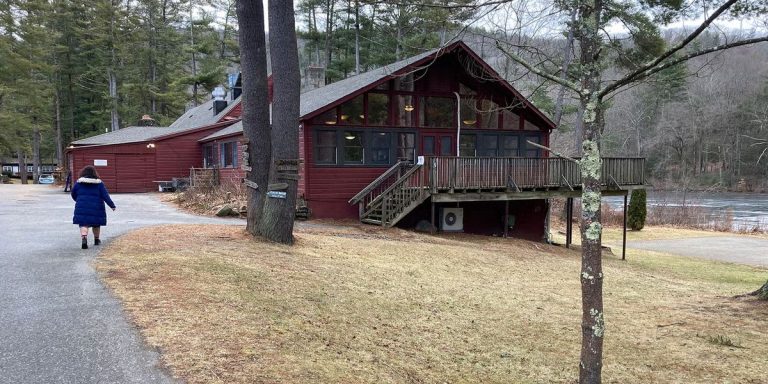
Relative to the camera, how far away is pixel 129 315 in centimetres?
473

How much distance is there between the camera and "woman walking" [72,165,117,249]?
8258 mm

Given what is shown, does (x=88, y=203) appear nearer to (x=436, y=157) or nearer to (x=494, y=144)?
(x=436, y=157)

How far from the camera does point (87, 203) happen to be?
27.3 ft

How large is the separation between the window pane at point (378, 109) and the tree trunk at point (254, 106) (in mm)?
6912

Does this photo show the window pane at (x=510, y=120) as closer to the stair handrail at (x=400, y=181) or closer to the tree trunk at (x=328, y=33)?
the stair handrail at (x=400, y=181)

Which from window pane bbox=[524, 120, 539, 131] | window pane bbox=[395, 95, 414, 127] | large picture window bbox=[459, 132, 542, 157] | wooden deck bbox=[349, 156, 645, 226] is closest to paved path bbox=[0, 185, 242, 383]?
wooden deck bbox=[349, 156, 645, 226]

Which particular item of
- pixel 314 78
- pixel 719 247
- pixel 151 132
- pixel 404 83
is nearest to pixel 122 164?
pixel 151 132

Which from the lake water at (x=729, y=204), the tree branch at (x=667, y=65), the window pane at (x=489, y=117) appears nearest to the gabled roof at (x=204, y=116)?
the window pane at (x=489, y=117)

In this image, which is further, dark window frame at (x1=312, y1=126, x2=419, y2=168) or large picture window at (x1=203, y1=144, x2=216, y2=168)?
large picture window at (x1=203, y1=144, x2=216, y2=168)

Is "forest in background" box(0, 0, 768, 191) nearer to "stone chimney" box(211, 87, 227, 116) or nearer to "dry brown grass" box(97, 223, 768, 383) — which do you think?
"stone chimney" box(211, 87, 227, 116)

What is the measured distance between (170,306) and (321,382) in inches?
83.6

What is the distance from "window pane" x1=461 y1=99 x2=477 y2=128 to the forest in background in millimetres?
12398

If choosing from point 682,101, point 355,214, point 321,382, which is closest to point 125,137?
point 355,214

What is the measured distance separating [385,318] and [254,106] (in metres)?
5.97
